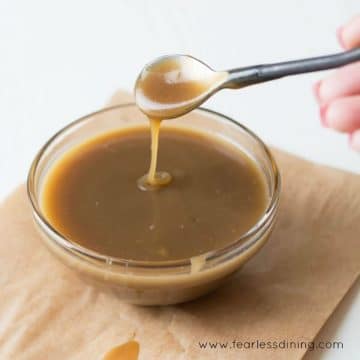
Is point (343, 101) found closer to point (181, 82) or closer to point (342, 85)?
point (342, 85)

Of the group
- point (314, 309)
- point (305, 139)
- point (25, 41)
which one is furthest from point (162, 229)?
point (25, 41)

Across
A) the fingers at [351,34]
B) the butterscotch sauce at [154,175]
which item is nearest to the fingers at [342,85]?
the fingers at [351,34]

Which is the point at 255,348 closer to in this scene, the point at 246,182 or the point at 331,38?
the point at 246,182

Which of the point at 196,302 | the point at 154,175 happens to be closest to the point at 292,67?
the point at 154,175

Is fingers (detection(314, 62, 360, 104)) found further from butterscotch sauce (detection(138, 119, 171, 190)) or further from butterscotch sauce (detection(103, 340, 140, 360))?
butterscotch sauce (detection(103, 340, 140, 360))

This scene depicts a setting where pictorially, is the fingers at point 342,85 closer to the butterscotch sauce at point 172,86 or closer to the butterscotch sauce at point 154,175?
the butterscotch sauce at point 172,86

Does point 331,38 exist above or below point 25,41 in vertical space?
below

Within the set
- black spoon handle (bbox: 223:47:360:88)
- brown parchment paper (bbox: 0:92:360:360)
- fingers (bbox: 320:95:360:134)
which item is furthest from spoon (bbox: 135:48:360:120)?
brown parchment paper (bbox: 0:92:360:360)
